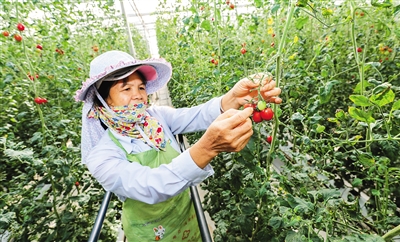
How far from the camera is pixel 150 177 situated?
2.51ft

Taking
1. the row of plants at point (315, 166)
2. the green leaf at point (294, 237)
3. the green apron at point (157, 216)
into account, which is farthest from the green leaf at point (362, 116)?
the green apron at point (157, 216)

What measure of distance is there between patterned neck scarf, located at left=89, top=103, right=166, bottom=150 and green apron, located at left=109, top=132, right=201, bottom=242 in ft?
0.16

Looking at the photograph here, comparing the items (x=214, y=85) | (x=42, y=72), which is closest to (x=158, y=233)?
(x=214, y=85)

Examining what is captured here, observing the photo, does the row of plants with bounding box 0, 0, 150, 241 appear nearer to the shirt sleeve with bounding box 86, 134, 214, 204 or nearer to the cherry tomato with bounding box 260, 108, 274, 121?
the shirt sleeve with bounding box 86, 134, 214, 204

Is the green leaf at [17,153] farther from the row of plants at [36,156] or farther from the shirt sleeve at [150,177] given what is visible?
the shirt sleeve at [150,177]

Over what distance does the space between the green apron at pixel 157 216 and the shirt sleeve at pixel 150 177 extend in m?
0.20

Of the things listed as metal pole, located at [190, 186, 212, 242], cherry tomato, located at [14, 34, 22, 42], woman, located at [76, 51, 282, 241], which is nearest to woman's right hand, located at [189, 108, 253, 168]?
woman, located at [76, 51, 282, 241]

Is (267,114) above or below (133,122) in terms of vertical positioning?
above

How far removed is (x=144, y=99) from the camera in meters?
1.10

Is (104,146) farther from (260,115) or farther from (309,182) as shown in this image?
(309,182)

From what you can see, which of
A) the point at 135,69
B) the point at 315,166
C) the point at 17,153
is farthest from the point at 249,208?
the point at 17,153

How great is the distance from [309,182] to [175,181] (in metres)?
0.66

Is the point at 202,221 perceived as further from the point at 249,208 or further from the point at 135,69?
the point at 135,69

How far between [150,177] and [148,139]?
36 centimetres
